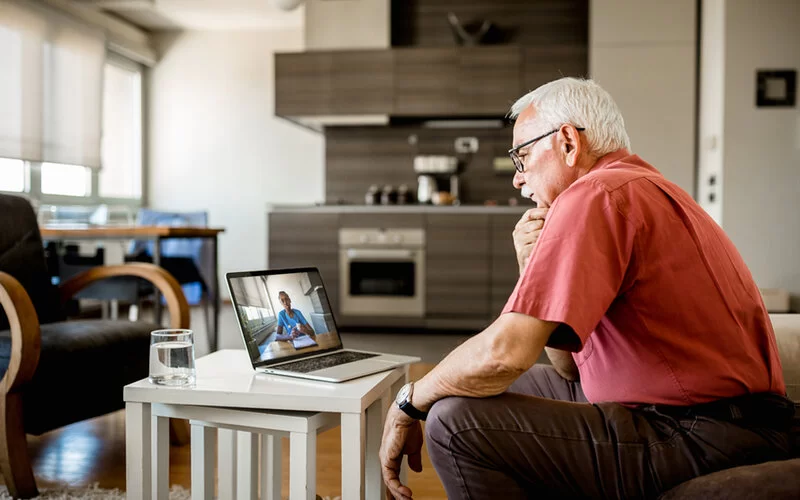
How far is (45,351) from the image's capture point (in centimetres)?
215

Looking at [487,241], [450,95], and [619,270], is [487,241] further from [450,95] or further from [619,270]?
[619,270]

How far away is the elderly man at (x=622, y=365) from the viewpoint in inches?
43.9

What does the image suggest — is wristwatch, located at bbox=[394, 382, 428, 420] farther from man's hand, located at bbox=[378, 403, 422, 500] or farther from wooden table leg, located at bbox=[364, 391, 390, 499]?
wooden table leg, located at bbox=[364, 391, 390, 499]

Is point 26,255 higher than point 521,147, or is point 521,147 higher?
point 521,147

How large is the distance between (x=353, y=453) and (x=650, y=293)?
2.00 feet

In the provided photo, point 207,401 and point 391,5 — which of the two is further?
point 391,5

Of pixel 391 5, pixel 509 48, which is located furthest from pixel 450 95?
pixel 391 5

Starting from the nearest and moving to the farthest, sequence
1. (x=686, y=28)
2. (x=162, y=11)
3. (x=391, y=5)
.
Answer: (x=686, y=28) < (x=391, y=5) < (x=162, y=11)

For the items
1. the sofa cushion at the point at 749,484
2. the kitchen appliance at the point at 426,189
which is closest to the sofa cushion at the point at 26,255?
the sofa cushion at the point at 749,484

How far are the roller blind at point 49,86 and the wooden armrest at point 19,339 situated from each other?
3.89 meters

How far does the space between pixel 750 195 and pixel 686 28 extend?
1.59 meters

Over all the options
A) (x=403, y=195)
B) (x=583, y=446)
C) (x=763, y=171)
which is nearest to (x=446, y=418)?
(x=583, y=446)

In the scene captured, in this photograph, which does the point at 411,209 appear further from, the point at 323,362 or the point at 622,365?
the point at 622,365

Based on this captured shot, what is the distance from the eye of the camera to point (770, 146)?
14.6ft
